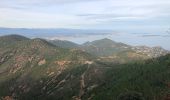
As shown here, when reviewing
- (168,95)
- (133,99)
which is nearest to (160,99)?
(168,95)

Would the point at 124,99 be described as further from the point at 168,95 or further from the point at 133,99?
the point at 168,95

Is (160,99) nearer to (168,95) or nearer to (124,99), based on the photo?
(168,95)

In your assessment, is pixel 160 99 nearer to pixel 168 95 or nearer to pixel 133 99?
pixel 168 95

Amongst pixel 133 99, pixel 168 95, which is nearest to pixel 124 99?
pixel 133 99
